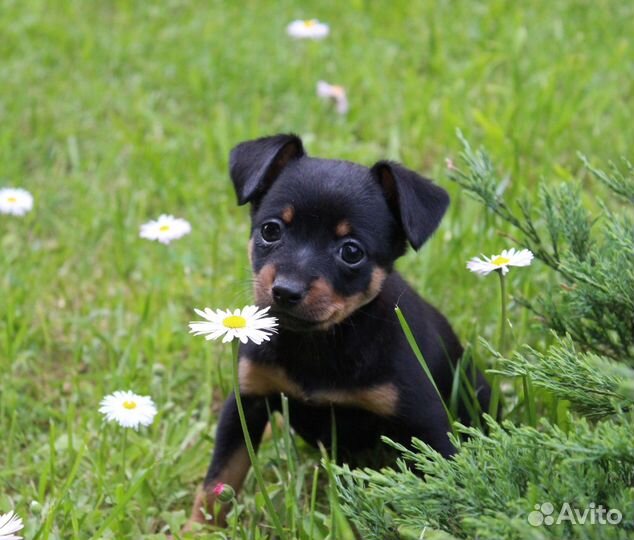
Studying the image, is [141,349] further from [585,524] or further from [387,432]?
[585,524]

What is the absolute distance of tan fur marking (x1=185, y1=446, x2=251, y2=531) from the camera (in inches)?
129

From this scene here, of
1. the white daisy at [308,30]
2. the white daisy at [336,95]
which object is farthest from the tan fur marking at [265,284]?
the white daisy at [308,30]

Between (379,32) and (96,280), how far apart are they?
2.92m

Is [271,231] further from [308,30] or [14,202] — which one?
[308,30]

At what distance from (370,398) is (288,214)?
627 mm

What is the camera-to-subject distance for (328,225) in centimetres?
312

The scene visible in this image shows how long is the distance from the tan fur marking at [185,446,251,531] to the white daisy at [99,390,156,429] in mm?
328

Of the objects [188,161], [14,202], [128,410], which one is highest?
[128,410]

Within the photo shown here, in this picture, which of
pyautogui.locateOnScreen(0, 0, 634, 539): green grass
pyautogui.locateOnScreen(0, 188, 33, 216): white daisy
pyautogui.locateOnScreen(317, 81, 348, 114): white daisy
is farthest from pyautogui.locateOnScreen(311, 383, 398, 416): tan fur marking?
pyautogui.locateOnScreen(317, 81, 348, 114): white daisy

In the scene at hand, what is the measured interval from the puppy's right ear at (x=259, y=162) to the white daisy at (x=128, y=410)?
0.71 meters

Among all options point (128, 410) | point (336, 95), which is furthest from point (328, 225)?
point (336, 95)

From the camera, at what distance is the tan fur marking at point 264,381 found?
3.23 m

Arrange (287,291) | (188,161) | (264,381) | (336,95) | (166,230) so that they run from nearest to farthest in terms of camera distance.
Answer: (287,291)
(264,381)
(166,230)
(188,161)
(336,95)

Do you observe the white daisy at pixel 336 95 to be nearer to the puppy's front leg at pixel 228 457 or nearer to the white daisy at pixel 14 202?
the white daisy at pixel 14 202
